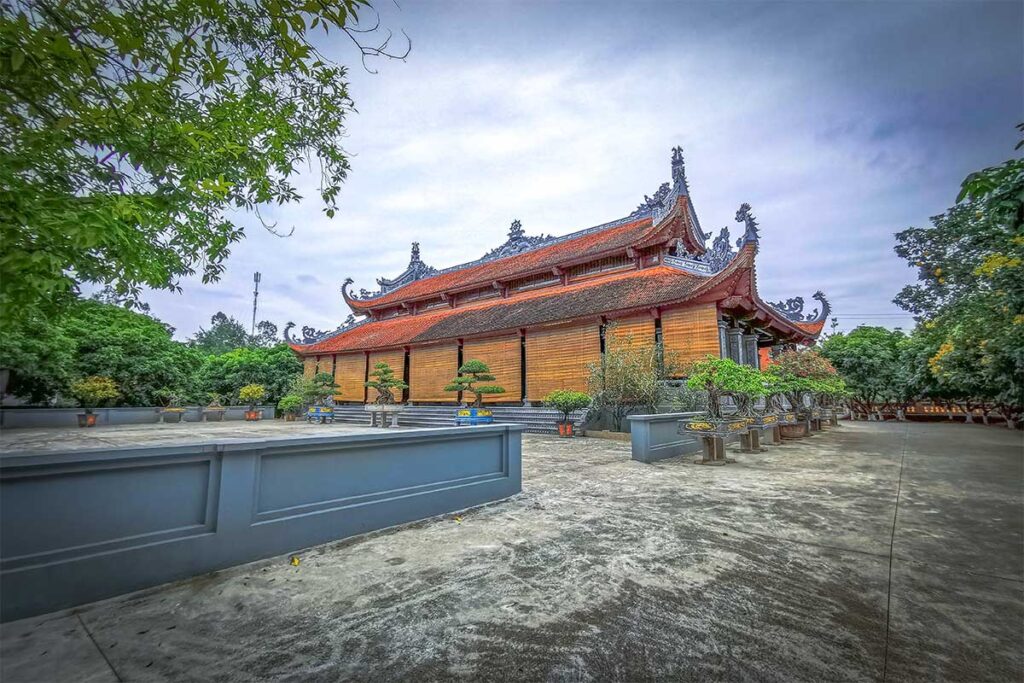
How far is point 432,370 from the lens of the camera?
17.6m

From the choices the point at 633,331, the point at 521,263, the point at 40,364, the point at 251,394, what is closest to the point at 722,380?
the point at 633,331

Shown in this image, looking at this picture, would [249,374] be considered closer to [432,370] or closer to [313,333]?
[313,333]

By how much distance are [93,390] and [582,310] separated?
1990cm

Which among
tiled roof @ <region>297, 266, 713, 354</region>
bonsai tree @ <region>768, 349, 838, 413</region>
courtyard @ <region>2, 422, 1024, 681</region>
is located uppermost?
tiled roof @ <region>297, 266, 713, 354</region>

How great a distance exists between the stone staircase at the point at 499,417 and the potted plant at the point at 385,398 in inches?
15.9

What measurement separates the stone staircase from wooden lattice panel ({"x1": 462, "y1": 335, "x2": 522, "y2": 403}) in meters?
0.58

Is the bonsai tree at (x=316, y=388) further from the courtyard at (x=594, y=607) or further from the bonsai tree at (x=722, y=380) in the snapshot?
the courtyard at (x=594, y=607)

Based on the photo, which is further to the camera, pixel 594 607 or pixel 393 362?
pixel 393 362

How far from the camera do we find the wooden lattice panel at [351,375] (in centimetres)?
2058

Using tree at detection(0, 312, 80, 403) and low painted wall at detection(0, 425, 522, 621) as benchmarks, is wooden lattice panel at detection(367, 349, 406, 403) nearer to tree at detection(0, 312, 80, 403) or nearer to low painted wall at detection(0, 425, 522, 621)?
tree at detection(0, 312, 80, 403)

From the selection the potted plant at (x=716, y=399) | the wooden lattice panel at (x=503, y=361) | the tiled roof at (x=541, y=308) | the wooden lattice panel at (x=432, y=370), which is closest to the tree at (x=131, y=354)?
the tiled roof at (x=541, y=308)

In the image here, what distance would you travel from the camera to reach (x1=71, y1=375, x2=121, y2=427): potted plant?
16.5m

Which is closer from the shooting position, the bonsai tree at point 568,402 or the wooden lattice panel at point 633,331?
the bonsai tree at point 568,402

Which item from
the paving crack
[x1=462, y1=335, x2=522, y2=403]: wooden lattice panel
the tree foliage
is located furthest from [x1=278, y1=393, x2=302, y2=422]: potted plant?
the paving crack
